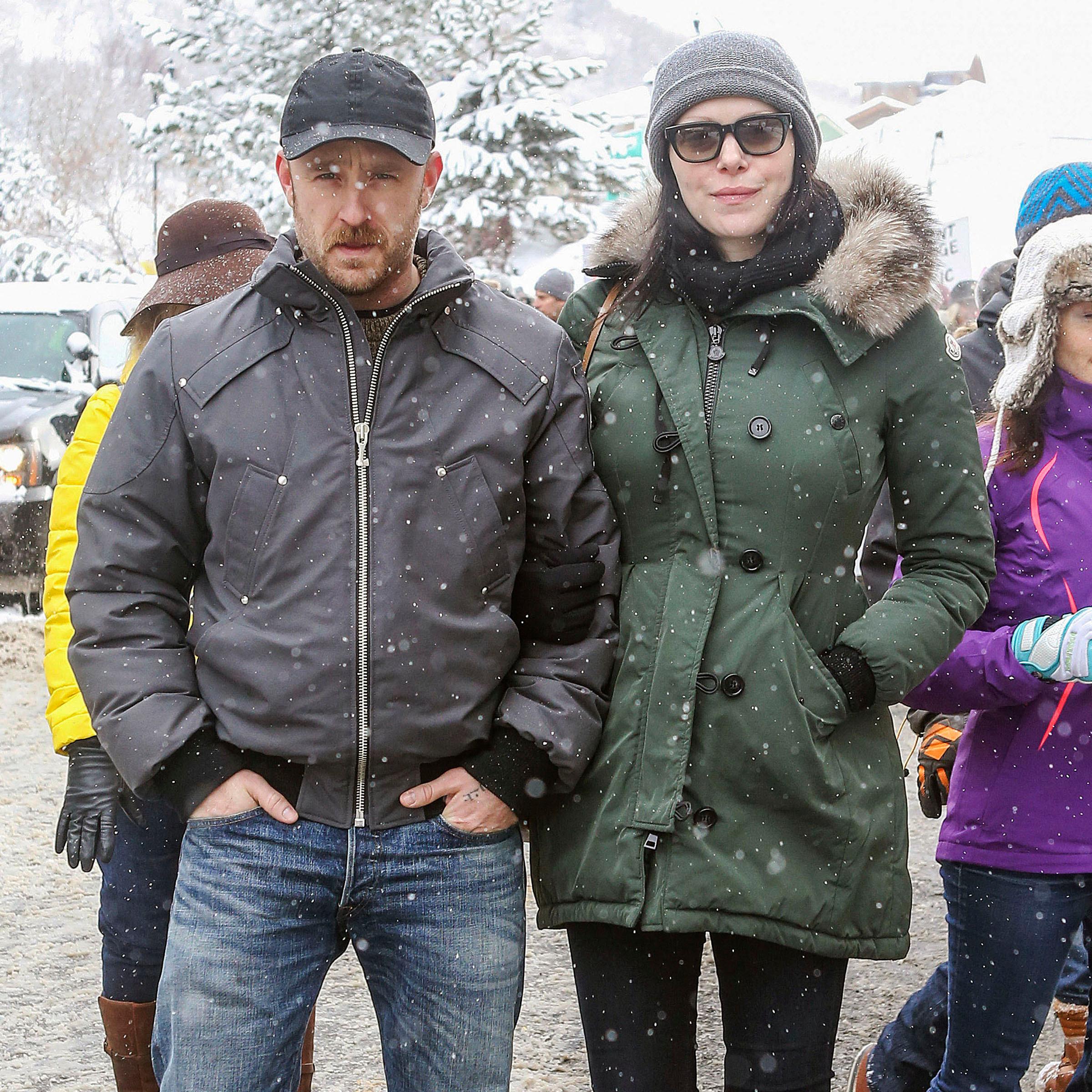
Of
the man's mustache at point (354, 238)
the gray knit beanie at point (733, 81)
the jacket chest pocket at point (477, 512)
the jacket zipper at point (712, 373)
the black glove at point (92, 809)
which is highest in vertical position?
the gray knit beanie at point (733, 81)

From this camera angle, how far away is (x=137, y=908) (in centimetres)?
298

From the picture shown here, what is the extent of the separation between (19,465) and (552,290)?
3.87 metres

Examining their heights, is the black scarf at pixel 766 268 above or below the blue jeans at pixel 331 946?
above

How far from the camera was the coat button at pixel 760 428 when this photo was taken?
92.8 inches

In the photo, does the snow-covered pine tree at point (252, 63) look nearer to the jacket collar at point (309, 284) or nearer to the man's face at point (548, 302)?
the man's face at point (548, 302)

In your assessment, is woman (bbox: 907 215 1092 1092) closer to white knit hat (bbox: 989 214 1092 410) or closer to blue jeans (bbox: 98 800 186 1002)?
white knit hat (bbox: 989 214 1092 410)

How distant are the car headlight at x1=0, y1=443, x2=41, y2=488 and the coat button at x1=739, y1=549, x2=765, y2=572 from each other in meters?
7.94

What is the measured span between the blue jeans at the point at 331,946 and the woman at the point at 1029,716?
90 cm

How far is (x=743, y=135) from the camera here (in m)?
2.46

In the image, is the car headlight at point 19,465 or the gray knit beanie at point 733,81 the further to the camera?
the car headlight at point 19,465

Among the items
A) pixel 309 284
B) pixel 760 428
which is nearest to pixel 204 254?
pixel 309 284

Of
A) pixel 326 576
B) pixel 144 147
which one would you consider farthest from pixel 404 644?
pixel 144 147

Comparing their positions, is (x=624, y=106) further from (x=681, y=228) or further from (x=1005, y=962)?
(x=1005, y=962)

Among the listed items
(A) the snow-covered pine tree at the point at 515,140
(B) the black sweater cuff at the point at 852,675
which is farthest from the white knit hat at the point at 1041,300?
(A) the snow-covered pine tree at the point at 515,140
